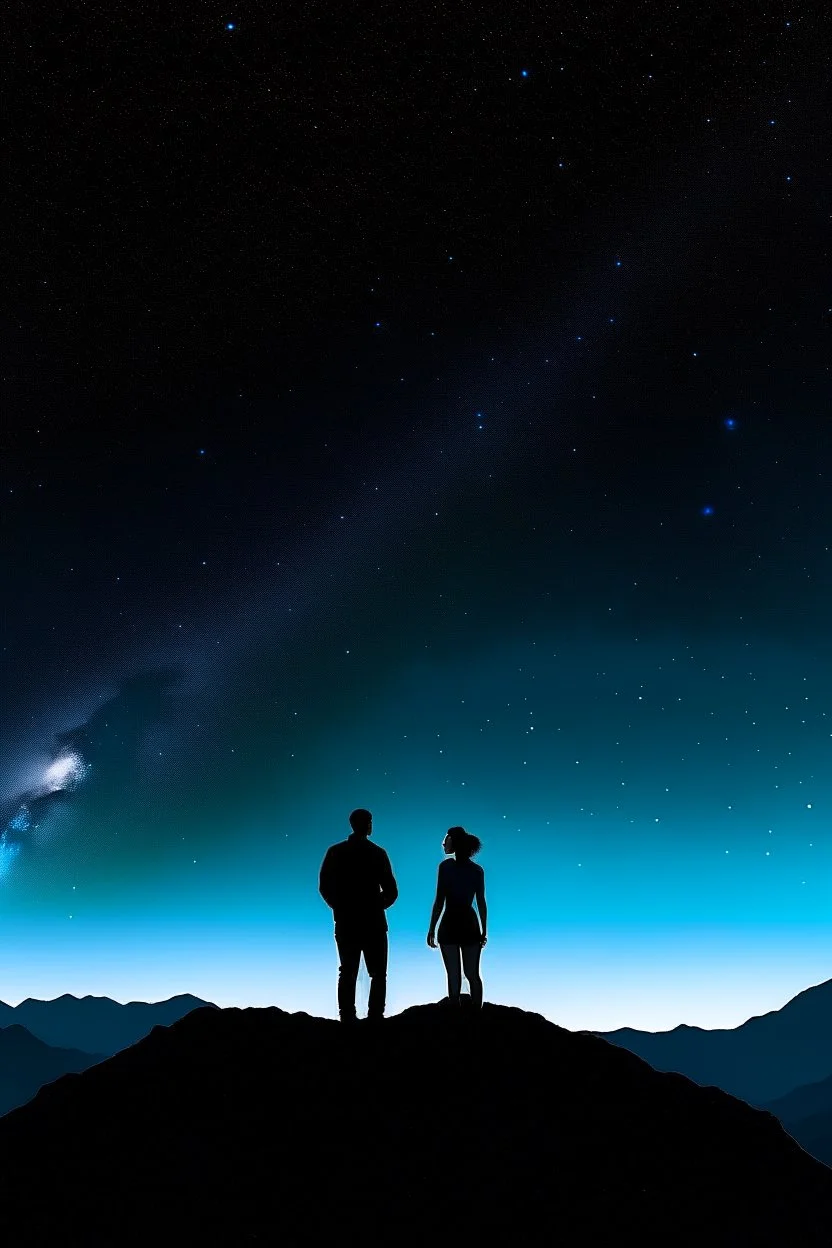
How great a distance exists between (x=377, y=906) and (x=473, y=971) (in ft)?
4.86

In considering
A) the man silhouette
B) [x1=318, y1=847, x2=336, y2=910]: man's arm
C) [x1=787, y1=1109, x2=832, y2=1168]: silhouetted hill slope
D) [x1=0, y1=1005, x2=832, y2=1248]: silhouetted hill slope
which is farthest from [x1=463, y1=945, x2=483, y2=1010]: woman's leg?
[x1=787, y1=1109, x2=832, y2=1168]: silhouetted hill slope

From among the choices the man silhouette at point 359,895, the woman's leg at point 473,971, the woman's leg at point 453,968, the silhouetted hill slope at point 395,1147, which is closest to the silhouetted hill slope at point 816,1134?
the silhouetted hill slope at point 395,1147

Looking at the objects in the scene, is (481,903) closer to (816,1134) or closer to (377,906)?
(377,906)

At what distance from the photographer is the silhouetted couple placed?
24.2 feet

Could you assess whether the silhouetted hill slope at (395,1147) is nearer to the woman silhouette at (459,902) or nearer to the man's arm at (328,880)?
the woman silhouette at (459,902)

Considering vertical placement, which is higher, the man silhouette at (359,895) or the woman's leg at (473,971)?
the man silhouette at (359,895)

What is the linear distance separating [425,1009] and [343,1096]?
58.0 inches

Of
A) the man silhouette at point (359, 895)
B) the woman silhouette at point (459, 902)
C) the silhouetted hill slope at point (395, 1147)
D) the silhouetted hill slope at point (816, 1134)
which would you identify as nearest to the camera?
the silhouetted hill slope at point (395, 1147)

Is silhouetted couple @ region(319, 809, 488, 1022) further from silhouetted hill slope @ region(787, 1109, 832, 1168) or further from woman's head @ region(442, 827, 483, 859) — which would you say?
silhouetted hill slope @ region(787, 1109, 832, 1168)

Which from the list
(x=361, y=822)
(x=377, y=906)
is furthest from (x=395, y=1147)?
(x=361, y=822)

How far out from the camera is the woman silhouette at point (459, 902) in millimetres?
7895

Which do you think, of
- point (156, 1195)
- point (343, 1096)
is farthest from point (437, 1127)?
point (156, 1195)

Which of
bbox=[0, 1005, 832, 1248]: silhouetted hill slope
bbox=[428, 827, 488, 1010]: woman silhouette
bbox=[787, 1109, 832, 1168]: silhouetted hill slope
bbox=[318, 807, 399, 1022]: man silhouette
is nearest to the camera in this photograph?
bbox=[0, 1005, 832, 1248]: silhouetted hill slope

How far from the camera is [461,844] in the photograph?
7969mm
